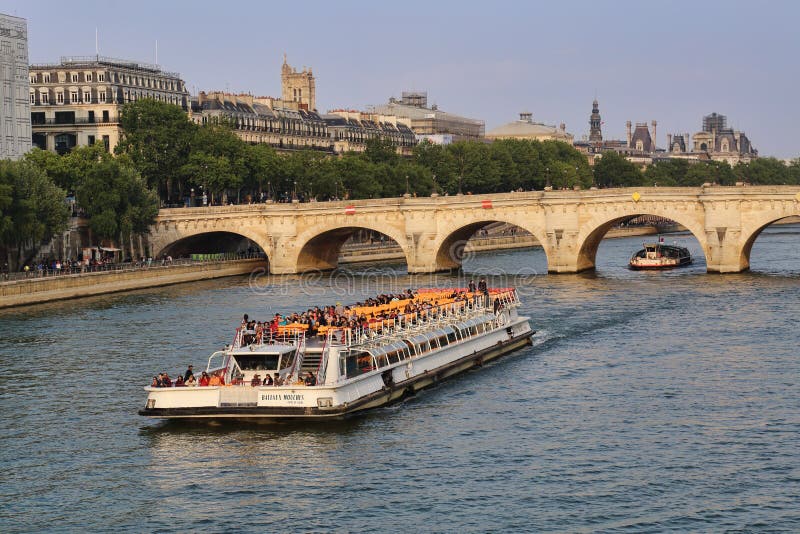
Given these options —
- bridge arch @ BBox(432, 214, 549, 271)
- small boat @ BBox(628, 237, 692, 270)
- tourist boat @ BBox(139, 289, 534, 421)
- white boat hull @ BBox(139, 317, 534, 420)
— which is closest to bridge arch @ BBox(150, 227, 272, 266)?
bridge arch @ BBox(432, 214, 549, 271)

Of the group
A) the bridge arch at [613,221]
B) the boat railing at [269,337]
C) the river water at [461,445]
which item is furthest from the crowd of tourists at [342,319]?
the bridge arch at [613,221]

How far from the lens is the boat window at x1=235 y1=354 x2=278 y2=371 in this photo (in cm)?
4744

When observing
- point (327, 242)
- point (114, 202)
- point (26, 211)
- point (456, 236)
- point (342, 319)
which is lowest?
point (342, 319)

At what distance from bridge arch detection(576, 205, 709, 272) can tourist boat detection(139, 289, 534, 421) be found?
1584 inches

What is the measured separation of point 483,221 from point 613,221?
10236 mm

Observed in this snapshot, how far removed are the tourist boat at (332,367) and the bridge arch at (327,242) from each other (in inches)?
1926

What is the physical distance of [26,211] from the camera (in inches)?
3627

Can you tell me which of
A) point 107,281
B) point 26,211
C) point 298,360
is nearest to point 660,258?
point 107,281

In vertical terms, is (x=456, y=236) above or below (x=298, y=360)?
above

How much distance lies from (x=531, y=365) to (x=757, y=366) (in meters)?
Result: 9.43

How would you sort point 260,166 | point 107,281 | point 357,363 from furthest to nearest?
point 260,166
point 107,281
point 357,363

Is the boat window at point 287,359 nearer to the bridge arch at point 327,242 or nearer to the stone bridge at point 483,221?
the stone bridge at point 483,221

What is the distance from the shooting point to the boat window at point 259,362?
47.4 m

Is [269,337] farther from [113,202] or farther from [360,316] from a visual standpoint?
[113,202]
